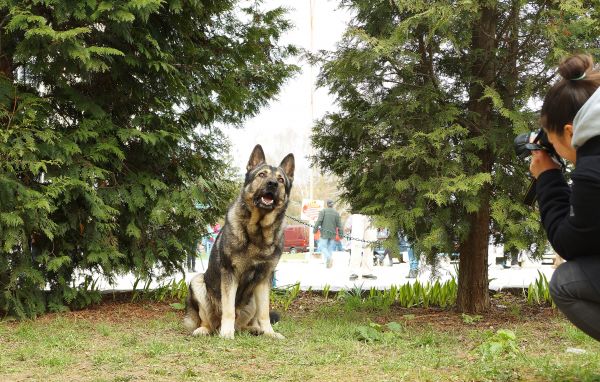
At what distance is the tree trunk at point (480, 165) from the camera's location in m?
6.85

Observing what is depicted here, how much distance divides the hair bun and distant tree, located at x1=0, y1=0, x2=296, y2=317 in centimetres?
496

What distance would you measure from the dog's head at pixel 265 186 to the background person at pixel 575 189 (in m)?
3.23

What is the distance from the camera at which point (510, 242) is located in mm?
6523

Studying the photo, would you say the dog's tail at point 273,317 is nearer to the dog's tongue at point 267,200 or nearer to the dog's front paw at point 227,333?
the dog's front paw at point 227,333

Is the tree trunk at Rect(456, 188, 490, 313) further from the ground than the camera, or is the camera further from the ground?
the camera

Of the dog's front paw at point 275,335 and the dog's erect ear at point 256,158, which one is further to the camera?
the dog's erect ear at point 256,158

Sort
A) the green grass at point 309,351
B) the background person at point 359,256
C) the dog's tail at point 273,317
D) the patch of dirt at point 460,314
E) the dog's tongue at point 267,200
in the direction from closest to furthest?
the green grass at point 309,351
the dog's tongue at point 267,200
the dog's tail at point 273,317
the patch of dirt at point 460,314
the background person at point 359,256

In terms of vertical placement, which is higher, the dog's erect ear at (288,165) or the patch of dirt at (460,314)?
the dog's erect ear at (288,165)

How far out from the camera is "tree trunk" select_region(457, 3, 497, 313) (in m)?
6.85

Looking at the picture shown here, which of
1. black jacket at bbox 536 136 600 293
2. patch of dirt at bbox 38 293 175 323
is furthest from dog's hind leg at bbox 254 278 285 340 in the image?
black jacket at bbox 536 136 600 293

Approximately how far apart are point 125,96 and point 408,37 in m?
3.94

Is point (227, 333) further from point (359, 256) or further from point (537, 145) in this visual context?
point (359, 256)

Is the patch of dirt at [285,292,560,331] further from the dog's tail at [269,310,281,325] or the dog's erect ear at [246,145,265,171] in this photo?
the dog's erect ear at [246,145,265,171]

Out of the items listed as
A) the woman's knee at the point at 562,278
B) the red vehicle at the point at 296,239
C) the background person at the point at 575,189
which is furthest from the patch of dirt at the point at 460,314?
the red vehicle at the point at 296,239
